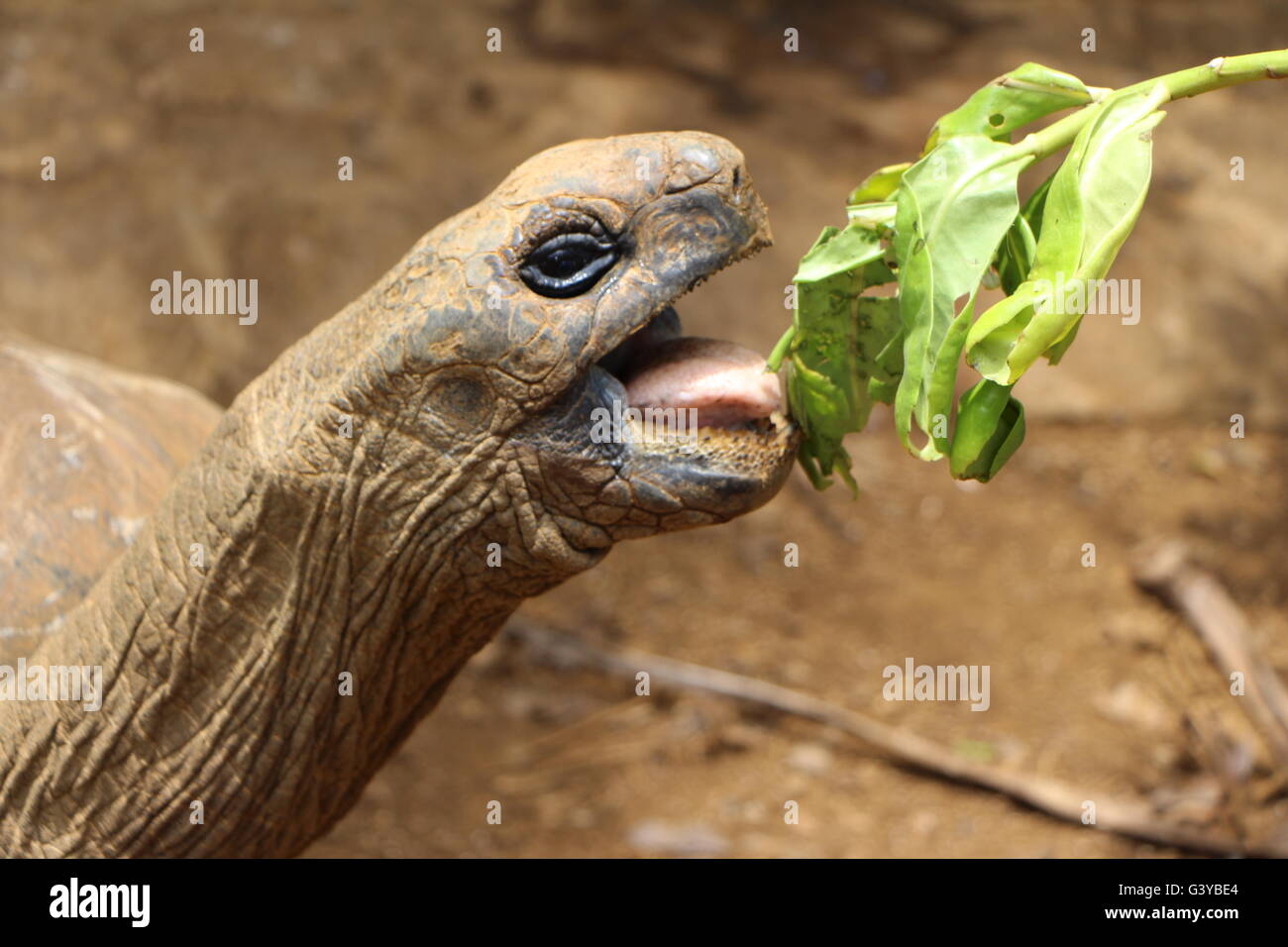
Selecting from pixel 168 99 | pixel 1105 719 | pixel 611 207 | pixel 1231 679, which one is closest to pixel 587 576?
pixel 1105 719

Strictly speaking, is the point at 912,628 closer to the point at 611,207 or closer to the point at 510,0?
the point at 611,207

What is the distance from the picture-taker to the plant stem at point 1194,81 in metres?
1.84

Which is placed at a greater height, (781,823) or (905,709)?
(905,709)

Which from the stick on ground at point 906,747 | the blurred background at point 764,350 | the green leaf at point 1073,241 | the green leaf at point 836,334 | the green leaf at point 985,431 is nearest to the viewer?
the green leaf at point 1073,241

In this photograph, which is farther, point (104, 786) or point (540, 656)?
point (540, 656)

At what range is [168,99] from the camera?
20.7 feet

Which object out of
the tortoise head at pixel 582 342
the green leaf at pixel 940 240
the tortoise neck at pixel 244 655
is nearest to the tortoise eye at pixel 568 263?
the tortoise head at pixel 582 342

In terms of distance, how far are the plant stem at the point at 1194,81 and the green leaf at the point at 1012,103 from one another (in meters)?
0.05

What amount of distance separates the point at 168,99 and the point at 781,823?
4.42 m

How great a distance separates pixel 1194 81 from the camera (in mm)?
1897

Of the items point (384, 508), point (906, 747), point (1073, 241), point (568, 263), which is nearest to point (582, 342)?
point (568, 263)

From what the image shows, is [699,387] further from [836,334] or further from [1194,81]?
[1194,81]

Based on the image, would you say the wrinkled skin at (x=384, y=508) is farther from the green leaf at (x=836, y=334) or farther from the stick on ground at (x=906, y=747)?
the stick on ground at (x=906, y=747)

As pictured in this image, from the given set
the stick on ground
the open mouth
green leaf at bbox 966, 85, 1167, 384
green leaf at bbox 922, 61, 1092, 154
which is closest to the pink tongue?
the open mouth
